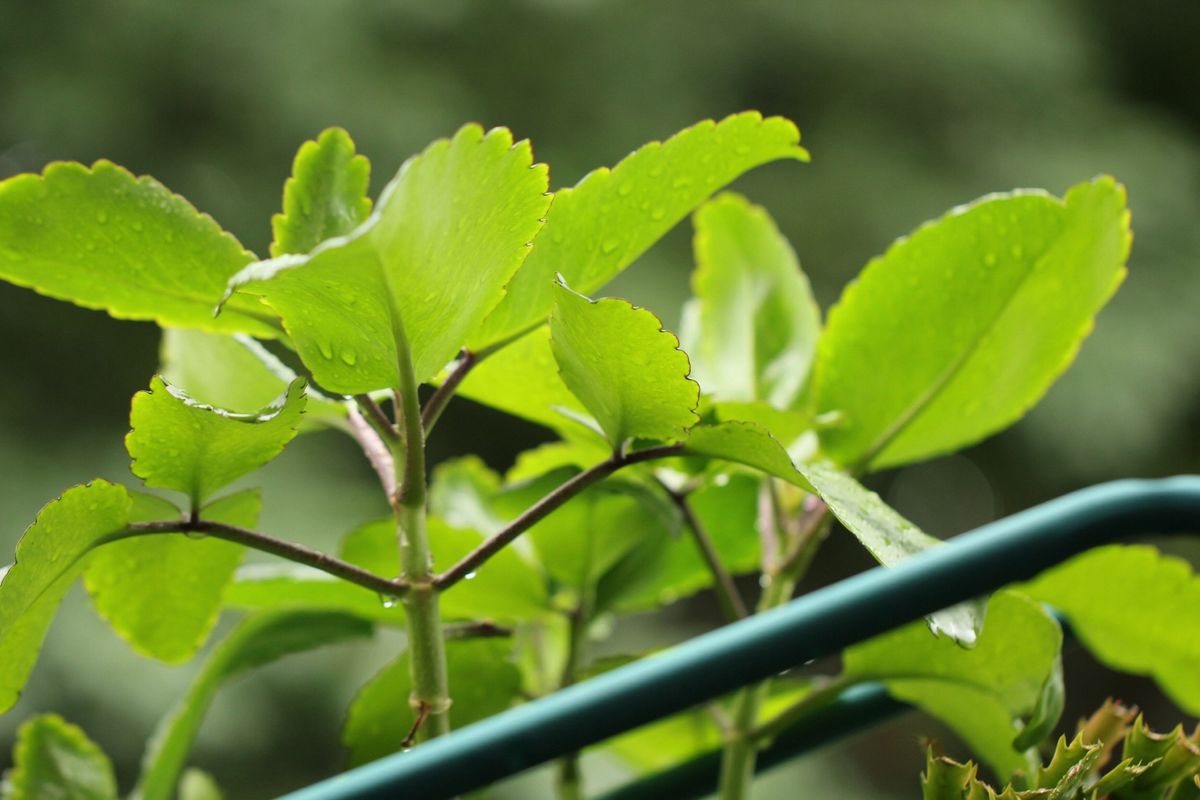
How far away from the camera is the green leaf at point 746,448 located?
22 cm

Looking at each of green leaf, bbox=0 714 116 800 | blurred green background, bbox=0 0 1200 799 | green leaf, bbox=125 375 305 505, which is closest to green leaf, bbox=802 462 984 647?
green leaf, bbox=125 375 305 505

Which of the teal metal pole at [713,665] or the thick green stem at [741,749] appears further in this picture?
the thick green stem at [741,749]

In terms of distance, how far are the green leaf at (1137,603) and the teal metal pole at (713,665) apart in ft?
0.47

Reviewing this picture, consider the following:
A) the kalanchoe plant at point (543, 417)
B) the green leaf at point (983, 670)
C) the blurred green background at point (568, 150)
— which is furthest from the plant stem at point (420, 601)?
the blurred green background at point (568, 150)

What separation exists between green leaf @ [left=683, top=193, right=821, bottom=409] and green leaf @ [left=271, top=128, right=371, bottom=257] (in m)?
0.13

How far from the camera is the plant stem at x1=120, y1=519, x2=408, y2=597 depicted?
23 centimetres

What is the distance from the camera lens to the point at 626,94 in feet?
7.39

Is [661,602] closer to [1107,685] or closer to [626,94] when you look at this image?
[626,94]

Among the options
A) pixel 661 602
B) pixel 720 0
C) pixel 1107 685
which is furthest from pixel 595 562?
pixel 1107 685

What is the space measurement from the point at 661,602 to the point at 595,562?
43 millimetres

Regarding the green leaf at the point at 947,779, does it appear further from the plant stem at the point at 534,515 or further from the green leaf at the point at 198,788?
the green leaf at the point at 198,788

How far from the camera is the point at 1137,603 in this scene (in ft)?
1.05

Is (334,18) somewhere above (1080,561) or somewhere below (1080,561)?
above

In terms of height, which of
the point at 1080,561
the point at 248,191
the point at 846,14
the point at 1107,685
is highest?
the point at 846,14
